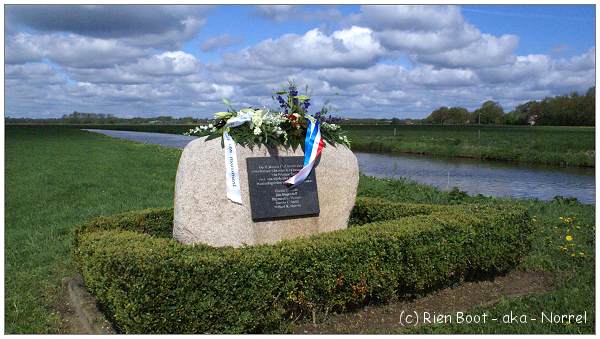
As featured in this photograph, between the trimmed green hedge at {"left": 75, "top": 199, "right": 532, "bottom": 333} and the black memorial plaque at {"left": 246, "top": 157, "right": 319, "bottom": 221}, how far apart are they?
960 mm

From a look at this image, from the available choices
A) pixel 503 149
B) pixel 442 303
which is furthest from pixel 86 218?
pixel 503 149

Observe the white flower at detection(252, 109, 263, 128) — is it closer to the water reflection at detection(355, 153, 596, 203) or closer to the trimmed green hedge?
the trimmed green hedge

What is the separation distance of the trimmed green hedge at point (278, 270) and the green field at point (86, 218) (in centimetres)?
68

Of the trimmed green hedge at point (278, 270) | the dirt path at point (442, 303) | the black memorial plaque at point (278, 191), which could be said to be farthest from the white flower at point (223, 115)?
the dirt path at point (442, 303)

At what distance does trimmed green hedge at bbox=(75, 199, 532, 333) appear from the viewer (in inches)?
192

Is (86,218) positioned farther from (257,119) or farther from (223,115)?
(257,119)

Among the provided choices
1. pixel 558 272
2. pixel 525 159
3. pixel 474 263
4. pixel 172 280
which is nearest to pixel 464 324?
pixel 474 263

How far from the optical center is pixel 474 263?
22.1 ft

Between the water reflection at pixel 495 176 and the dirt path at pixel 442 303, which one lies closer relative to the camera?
the dirt path at pixel 442 303

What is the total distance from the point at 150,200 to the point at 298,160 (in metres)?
6.65

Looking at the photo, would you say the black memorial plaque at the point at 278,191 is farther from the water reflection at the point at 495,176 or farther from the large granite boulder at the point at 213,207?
the water reflection at the point at 495,176

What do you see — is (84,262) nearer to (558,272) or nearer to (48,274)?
(48,274)

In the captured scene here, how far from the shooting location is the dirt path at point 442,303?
5566 mm

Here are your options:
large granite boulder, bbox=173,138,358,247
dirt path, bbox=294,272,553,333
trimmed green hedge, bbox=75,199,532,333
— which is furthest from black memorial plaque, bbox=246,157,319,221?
dirt path, bbox=294,272,553,333
